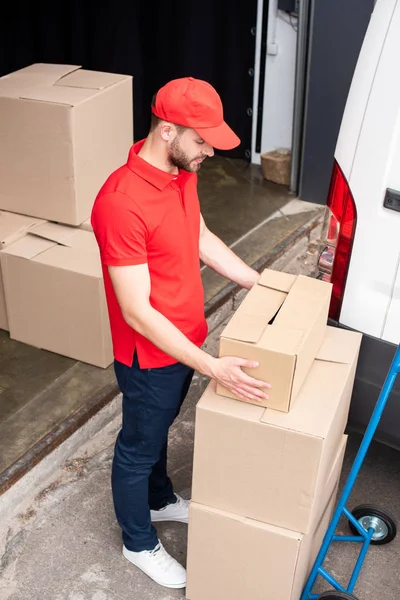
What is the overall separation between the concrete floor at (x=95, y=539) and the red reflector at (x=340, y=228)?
899 mm

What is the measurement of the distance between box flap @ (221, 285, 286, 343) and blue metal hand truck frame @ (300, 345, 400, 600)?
0.41 m

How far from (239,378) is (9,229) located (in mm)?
1916

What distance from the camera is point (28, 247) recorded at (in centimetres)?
368

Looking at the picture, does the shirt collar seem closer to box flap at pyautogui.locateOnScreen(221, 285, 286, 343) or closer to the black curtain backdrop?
box flap at pyautogui.locateOnScreen(221, 285, 286, 343)

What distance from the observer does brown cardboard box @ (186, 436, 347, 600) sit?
243 cm

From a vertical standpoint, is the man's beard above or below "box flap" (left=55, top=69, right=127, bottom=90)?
above

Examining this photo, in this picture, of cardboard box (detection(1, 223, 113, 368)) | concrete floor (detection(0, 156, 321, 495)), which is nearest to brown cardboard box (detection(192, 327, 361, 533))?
concrete floor (detection(0, 156, 321, 495))

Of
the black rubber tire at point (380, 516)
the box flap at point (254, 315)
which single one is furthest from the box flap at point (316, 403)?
the black rubber tire at point (380, 516)

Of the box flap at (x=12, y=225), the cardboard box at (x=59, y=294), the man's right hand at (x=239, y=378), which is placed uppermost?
the man's right hand at (x=239, y=378)

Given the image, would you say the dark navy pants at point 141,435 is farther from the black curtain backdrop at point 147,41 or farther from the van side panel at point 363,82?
the black curtain backdrop at point 147,41

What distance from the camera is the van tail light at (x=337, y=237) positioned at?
8.84 feet

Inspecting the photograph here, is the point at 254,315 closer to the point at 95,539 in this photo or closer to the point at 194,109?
the point at 194,109

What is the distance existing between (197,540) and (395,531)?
2.75 feet

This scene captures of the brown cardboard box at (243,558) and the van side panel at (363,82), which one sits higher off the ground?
the van side panel at (363,82)
